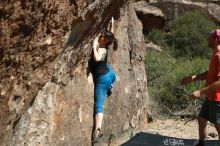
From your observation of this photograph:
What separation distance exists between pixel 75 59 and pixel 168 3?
2496cm

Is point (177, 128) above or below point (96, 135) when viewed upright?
below

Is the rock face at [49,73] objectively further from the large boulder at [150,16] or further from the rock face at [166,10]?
the rock face at [166,10]

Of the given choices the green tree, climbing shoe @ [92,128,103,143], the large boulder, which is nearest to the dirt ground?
climbing shoe @ [92,128,103,143]

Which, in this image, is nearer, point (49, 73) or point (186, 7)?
point (49, 73)

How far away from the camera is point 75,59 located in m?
5.41

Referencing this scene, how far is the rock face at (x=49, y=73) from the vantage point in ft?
12.5

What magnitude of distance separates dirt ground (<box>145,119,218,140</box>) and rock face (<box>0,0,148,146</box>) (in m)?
2.10

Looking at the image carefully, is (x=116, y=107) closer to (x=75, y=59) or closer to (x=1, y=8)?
(x=75, y=59)

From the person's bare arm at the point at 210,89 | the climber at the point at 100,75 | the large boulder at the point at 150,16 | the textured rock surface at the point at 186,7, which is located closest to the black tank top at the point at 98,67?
the climber at the point at 100,75

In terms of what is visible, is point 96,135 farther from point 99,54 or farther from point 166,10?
point 166,10

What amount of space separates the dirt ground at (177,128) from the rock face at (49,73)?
2.10 meters

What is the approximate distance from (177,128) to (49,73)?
5872 millimetres

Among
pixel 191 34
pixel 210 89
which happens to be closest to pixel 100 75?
pixel 210 89

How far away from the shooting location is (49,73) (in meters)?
4.55
